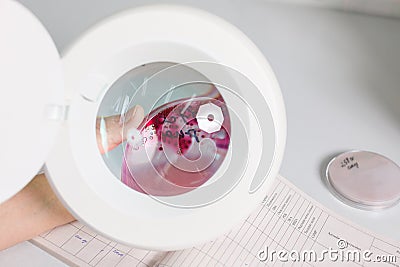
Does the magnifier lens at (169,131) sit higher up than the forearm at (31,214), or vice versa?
the magnifier lens at (169,131)

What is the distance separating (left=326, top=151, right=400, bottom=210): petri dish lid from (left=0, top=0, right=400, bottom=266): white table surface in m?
0.02

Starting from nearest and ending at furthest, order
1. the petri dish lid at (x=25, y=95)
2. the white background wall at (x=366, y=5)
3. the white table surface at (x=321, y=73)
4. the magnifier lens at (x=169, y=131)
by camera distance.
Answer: the petri dish lid at (x=25, y=95)
the magnifier lens at (x=169, y=131)
the white table surface at (x=321, y=73)
the white background wall at (x=366, y=5)

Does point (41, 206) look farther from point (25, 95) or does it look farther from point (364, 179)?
point (364, 179)

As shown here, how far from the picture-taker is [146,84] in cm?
82

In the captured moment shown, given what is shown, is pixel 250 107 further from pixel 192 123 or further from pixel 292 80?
pixel 292 80

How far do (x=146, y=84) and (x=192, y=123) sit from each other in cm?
8

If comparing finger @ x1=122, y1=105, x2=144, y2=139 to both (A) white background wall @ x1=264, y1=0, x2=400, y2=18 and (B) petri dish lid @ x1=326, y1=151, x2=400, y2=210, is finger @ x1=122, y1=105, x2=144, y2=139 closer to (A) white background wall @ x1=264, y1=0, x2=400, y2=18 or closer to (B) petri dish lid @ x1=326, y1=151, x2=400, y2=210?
(B) petri dish lid @ x1=326, y1=151, x2=400, y2=210

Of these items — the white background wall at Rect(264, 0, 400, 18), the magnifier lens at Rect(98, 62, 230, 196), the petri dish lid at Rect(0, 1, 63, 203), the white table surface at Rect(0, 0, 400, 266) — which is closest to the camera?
the petri dish lid at Rect(0, 1, 63, 203)

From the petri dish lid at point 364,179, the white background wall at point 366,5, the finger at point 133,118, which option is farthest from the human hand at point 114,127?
the white background wall at point 366,5

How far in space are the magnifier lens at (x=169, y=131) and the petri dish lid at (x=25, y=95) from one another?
0.09m

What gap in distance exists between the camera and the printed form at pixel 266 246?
818mm

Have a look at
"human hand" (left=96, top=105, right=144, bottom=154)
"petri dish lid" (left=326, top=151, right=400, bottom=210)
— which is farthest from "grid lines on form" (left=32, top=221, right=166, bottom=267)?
"petri dish lid" (left=326, top=151, right=400, bottom=210)

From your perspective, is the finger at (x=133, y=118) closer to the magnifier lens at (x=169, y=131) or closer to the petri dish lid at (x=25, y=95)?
the magnifier lens at (x=169, y=131)

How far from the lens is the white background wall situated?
1.12 metres
